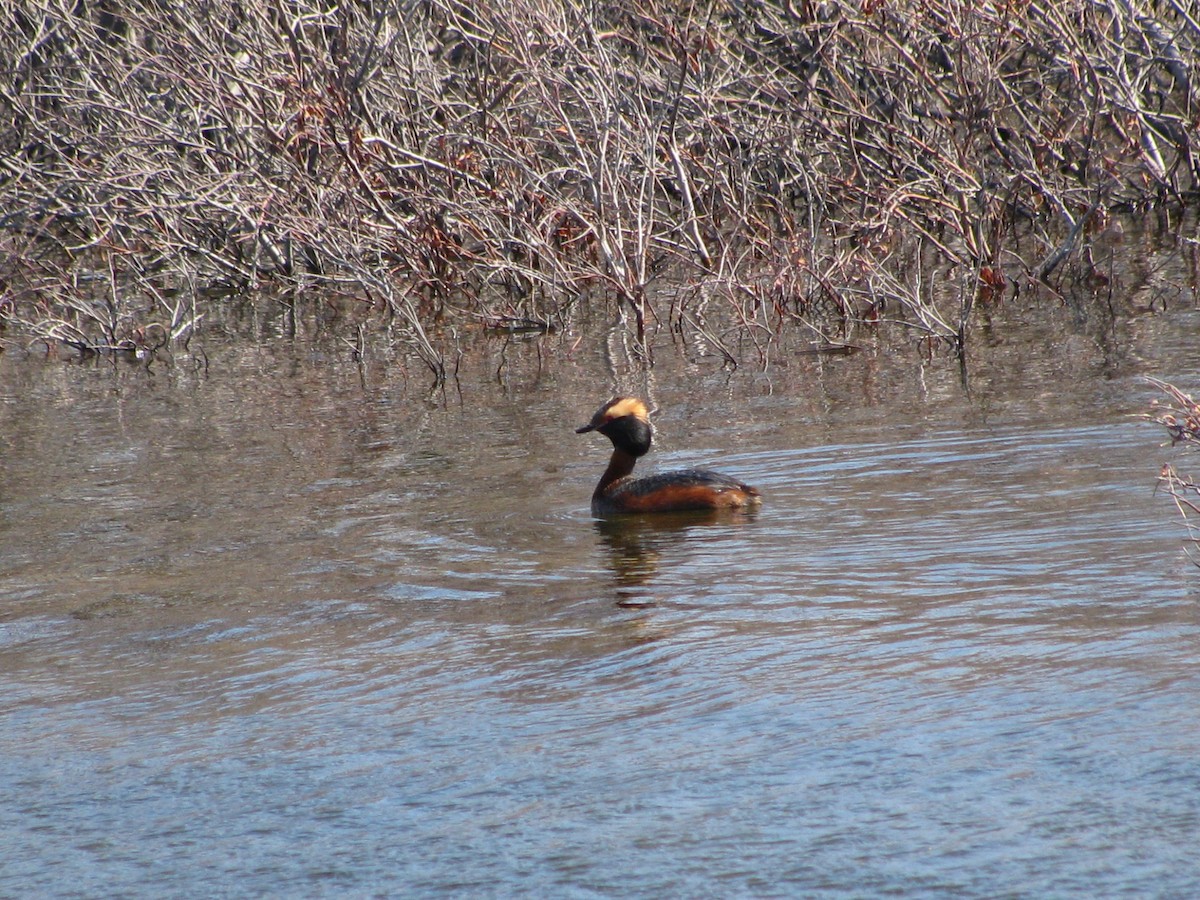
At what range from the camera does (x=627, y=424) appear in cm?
968

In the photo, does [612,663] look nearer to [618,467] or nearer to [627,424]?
[618,467]

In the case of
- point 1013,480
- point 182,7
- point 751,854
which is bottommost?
point 751,854

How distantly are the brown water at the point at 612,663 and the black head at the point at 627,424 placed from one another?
1.37 ft

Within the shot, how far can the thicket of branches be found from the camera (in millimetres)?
15195

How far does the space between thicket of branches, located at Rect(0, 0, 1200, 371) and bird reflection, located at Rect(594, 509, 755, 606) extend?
5.20 meters

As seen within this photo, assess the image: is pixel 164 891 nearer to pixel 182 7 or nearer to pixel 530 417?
pixel 530 417

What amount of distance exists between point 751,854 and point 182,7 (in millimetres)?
13355

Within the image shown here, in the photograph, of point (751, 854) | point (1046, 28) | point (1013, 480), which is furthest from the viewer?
point (1046, 28)

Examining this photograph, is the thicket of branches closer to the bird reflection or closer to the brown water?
the brown water

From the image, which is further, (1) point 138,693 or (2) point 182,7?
(2) point 182,7

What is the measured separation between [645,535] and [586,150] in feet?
24.6

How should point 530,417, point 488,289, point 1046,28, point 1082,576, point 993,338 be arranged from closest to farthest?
point 1082,576 < point 530,417 < point 993,338 < point 1046,28 < point 488,289

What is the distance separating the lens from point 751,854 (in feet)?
15.1

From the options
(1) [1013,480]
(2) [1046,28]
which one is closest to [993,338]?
(2) [1046,28]
